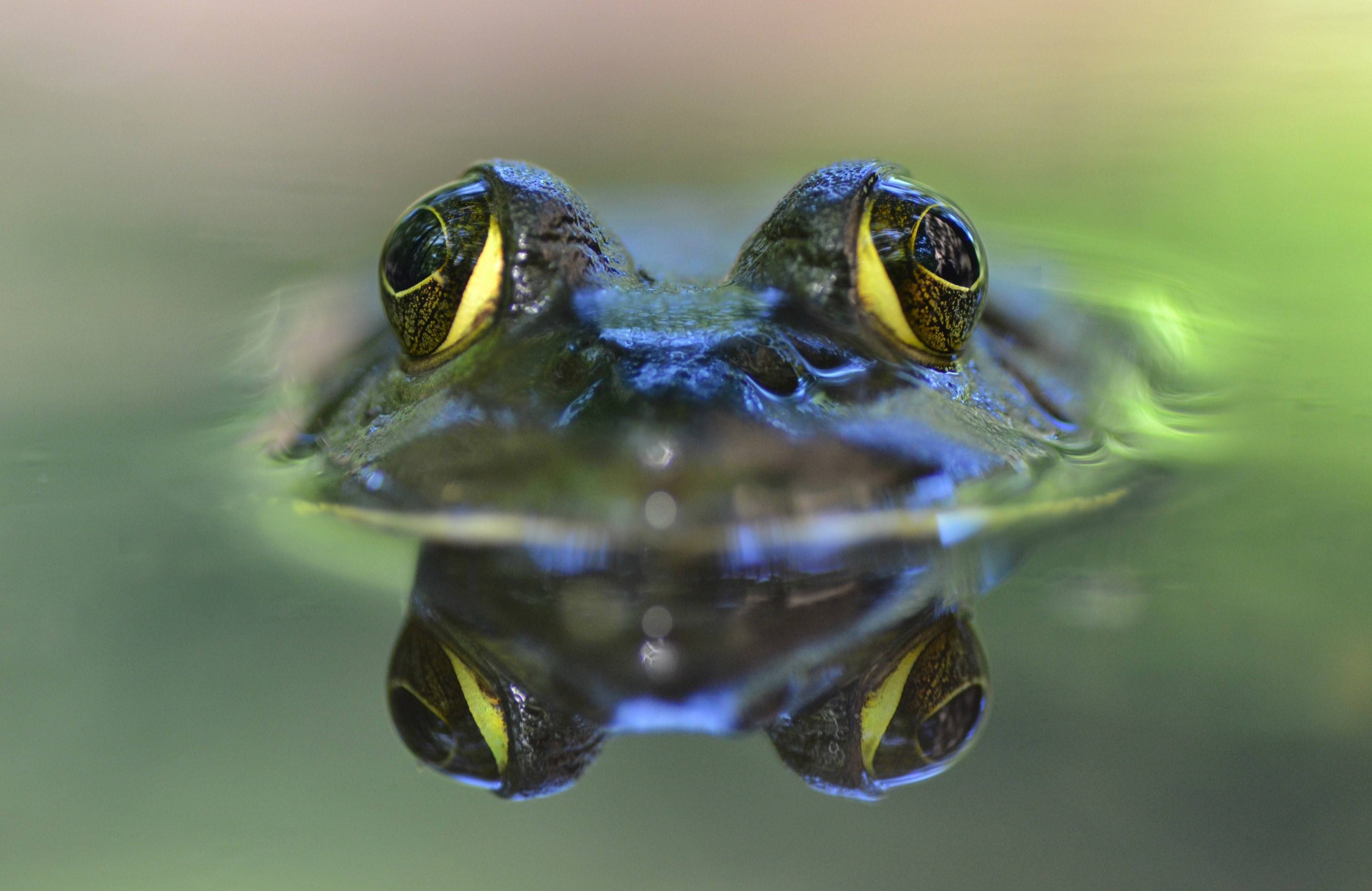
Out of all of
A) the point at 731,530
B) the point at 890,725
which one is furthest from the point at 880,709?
the point at 731,530

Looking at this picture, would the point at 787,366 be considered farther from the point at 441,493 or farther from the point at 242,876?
the point at 242,876

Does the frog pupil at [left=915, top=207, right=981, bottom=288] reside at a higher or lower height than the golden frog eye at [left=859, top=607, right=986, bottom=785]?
higher

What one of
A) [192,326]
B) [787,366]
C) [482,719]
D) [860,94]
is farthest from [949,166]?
[482,719]

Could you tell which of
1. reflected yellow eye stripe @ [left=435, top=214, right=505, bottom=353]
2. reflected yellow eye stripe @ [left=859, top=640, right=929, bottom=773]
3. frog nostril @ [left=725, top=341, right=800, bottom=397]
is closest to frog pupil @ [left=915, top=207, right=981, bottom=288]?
frog nostril @ [left=725, top=341, right=800, bottom=397]

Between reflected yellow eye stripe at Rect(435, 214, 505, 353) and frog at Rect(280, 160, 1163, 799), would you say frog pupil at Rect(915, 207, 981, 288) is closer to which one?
frog at Rect(280, 160, 1163, 799)

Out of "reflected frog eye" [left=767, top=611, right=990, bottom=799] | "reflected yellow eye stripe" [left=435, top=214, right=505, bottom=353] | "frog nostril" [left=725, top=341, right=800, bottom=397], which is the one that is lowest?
"reflected frog eye" [left=767, top=611, right=990, bottom=799]

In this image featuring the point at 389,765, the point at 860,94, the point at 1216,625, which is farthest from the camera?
the point at 860,94

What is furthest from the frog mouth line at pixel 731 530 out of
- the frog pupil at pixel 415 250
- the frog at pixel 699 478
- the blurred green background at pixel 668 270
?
the frog pupil at pixel 415 250

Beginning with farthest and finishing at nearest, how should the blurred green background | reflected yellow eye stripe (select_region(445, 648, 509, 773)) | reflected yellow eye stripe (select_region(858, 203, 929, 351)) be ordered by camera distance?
Answer: 1. reflected yellow eye stripe (select_region(858, 203, 929, 351))
2. reflected yellow eye stripe (select_region(445, 648, 509, 773))
3. the blurred green background

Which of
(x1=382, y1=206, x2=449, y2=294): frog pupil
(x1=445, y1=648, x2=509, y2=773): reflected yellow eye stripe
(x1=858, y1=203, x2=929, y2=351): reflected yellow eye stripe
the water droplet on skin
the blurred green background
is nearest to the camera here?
the blurred green background
